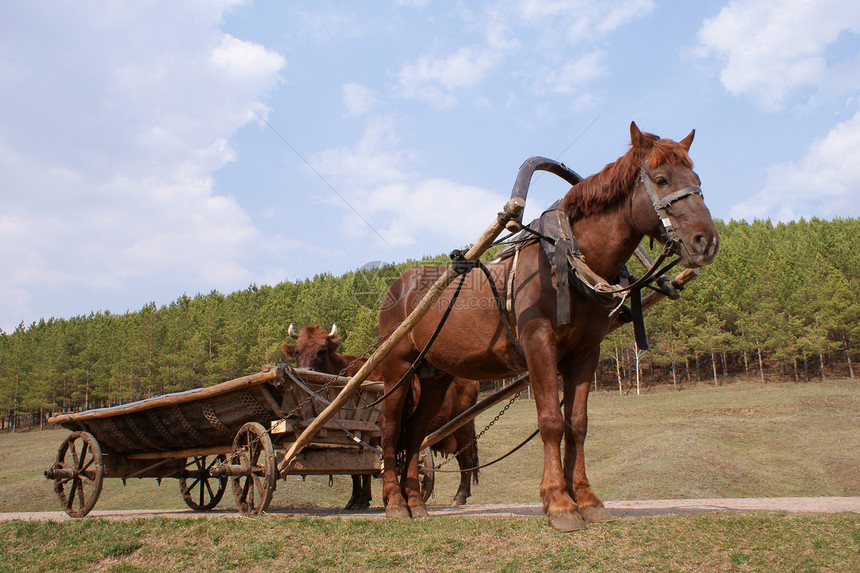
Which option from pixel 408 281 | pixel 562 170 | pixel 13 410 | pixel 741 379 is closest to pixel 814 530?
pixel 562 170

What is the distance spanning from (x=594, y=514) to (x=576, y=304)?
169cm

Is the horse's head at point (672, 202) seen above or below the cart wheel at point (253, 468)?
above

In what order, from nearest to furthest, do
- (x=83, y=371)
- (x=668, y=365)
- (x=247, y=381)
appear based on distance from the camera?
(x=247, y=381), (x=668, y=365), (x=83, y=371)

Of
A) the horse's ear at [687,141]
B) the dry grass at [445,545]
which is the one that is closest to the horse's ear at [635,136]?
the horse's ear at [687,141]

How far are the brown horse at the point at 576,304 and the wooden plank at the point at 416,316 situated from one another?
612 mm

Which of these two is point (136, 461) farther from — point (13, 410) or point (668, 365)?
point (13, 410)

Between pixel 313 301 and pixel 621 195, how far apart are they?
Result: 50948 mm

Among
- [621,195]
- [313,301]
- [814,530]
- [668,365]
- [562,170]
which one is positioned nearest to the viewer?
[814,530]

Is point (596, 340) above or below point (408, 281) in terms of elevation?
below

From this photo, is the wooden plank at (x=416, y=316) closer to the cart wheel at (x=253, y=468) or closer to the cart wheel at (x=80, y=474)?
the cart wheel at (x=253, y=468)

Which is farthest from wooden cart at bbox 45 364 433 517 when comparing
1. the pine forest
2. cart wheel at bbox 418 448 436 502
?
the pine forest

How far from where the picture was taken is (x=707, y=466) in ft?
56.5

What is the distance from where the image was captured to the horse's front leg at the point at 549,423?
4.67 meters

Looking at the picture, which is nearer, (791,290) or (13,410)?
(791,290)
